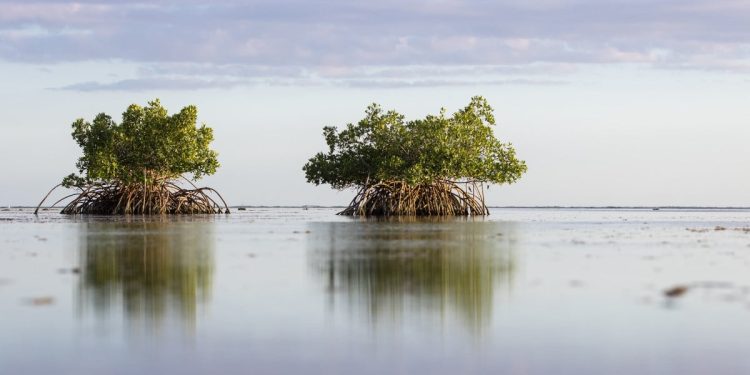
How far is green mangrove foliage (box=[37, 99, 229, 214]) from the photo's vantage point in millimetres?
50750

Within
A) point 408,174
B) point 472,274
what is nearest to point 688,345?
point 472,274

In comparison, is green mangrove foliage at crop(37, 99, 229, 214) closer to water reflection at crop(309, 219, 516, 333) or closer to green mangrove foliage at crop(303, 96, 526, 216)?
green mangrove foliage at crop(303, 96, 526, 216)

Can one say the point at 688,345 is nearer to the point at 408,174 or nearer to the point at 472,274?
the point at 472,274

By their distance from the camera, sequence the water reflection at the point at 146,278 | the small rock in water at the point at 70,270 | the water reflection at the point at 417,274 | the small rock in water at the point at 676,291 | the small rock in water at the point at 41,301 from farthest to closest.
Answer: the small rock in water at the point at 70,270, the small rock in water at the point at 676,291, the small rock in water at the point at 41,301, the water reflection at the point at 417,274, the water reflection at the point at 146,278

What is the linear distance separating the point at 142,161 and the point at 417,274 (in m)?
39.2

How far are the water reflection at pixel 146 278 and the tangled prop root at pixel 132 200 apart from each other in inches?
1180

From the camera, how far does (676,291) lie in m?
12.4

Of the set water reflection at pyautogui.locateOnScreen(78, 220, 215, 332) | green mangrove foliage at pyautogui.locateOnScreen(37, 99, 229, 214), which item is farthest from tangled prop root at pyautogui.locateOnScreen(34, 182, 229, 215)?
water reflection at pyautogui.locateOnScreen(78, 220, 215, 332)

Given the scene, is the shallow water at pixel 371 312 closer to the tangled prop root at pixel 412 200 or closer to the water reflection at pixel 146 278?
the water reflection at pixel 146 278

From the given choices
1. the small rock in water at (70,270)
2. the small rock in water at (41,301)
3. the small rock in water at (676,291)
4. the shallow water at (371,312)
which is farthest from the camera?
the small rock in water at (70,270)

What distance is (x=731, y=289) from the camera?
12758 millimetres

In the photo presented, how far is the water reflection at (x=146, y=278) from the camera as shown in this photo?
10289 mm

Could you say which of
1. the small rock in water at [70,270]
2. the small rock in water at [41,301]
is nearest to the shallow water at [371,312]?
the small rock in water at [41,301]

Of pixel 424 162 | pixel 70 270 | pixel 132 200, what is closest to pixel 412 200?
pixel 424 162
